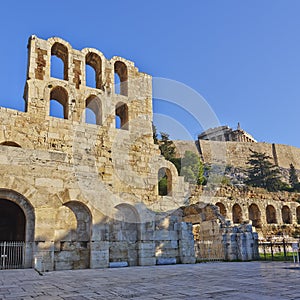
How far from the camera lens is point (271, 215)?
35.0 m

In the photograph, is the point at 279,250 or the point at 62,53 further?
the point at 279,250

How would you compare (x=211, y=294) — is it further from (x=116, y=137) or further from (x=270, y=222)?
(x=270, y=222)

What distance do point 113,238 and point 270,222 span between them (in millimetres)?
24649

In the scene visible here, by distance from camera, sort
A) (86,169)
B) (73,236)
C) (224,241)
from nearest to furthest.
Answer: (73,236) < (86,169) < (224,241)

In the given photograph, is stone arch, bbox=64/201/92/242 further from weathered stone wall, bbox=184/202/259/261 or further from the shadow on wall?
weathered stone wall, bbox=184/202/259/261

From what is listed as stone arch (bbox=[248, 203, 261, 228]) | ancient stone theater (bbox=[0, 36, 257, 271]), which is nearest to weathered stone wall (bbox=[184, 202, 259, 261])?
ancient stone theater (bbox=[0, 36, 257, 271])

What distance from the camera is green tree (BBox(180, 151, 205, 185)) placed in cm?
3516

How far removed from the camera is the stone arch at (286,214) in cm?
3541

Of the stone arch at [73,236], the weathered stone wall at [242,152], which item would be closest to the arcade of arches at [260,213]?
the stone arch at [73,236]

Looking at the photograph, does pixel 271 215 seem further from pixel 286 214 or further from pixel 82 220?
pixel 82 220

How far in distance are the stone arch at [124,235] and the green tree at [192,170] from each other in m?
19.2

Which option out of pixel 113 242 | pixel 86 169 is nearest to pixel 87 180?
pixel 86 169

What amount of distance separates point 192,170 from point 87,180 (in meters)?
25.8

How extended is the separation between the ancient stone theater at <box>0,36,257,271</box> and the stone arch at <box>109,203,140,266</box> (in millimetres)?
43
